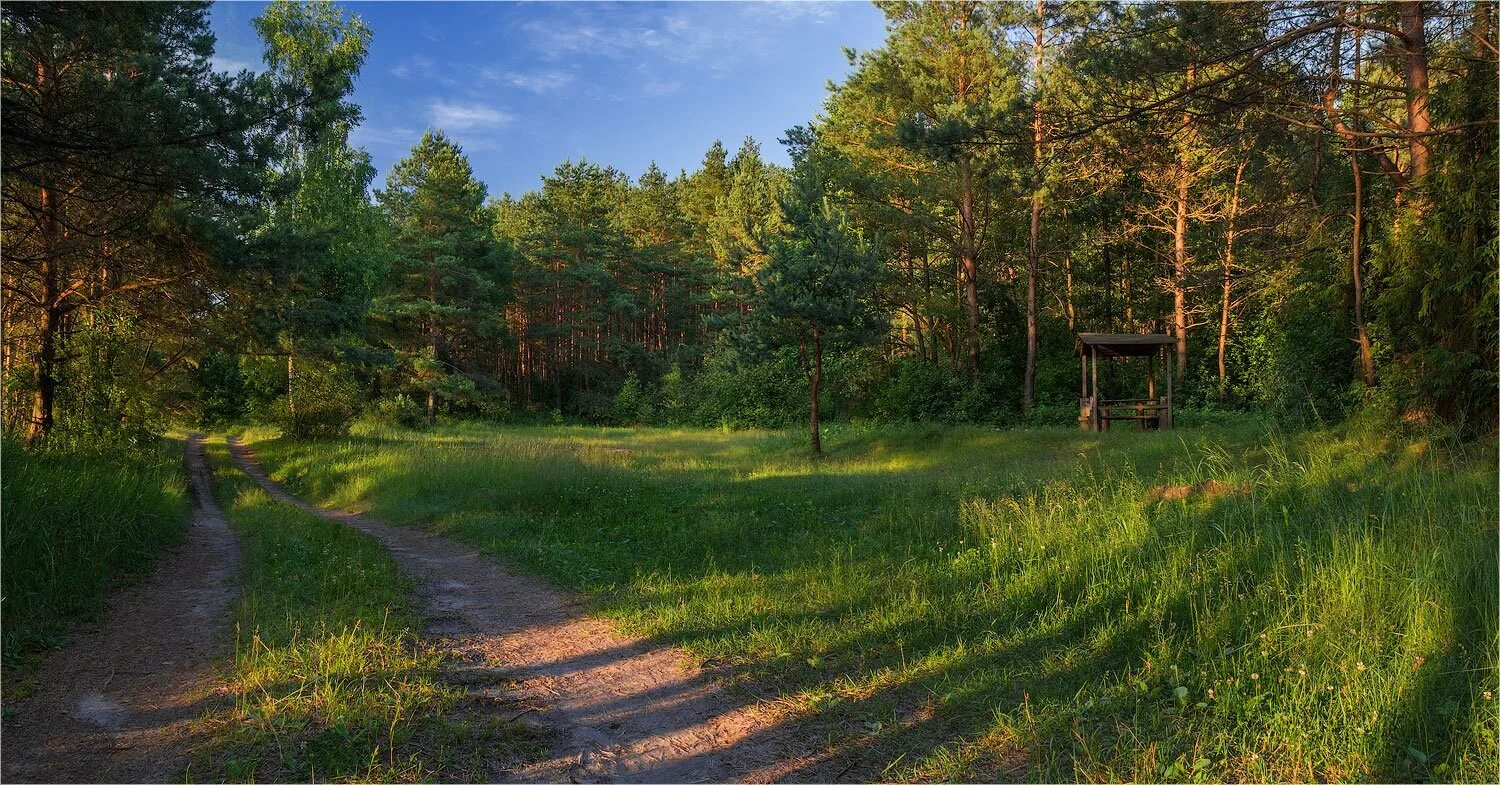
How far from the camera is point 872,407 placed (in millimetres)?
32094

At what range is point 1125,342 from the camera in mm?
21203

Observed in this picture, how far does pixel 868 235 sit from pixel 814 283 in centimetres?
1127

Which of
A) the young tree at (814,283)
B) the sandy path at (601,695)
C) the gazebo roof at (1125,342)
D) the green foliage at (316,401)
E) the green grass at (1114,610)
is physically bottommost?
the sandy path at (601,695)

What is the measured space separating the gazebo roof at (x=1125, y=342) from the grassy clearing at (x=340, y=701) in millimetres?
19730

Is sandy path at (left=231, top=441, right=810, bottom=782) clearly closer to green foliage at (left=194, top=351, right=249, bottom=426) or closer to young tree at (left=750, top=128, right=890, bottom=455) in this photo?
young tree at (left=750, top=128, right=890, bottom=455)

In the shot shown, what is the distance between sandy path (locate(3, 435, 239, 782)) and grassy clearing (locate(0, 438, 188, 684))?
0.23 metres

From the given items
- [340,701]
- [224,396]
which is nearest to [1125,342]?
[340,701]

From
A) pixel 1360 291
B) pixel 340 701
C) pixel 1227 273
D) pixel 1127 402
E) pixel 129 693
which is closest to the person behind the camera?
pixel 340 701

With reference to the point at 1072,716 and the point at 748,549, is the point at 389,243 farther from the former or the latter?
the point at 1072,716

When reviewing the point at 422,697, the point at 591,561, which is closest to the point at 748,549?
the point at 591,561

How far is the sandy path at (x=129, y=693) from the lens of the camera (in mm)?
3520

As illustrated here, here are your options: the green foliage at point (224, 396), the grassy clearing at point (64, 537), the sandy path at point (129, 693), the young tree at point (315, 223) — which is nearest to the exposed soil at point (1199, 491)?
the sandy path at point (129, 693)

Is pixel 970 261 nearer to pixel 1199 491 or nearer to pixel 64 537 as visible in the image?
pixel 1199 491

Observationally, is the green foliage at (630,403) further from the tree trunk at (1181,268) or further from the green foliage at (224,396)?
the tree trunk at (1181,268)
